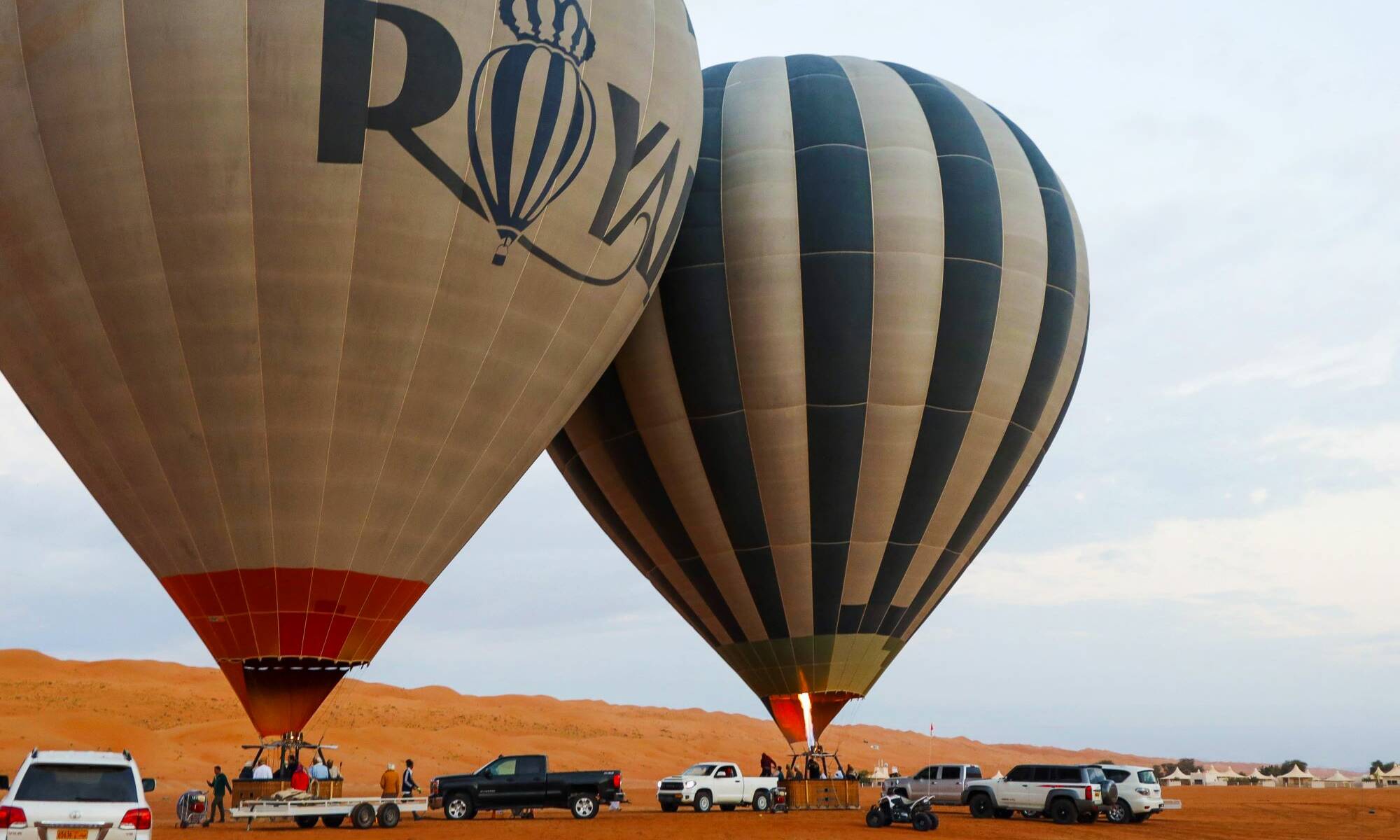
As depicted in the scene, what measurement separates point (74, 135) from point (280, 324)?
3026 millimetres

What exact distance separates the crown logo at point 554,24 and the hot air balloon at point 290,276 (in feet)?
0.11

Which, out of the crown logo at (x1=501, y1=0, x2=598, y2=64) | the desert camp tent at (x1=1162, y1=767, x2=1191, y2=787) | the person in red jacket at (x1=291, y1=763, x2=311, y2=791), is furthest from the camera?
the desert camp tent at (x1=1162, y1=767, x2=1191, y2=787)

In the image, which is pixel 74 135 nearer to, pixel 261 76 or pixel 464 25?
pixel 261 76

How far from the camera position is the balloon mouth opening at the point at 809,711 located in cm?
2295

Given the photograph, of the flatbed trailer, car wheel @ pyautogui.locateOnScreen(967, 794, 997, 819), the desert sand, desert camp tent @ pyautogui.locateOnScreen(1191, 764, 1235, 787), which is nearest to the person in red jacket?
the flatbed trailer

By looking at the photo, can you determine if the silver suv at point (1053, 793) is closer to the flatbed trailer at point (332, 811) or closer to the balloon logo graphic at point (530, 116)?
the flatbed trailer at point (332, 811)

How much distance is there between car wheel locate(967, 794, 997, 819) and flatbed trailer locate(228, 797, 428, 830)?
10.3 m

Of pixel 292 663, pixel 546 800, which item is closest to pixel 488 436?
pixel 292 663

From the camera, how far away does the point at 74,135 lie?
14078 mm

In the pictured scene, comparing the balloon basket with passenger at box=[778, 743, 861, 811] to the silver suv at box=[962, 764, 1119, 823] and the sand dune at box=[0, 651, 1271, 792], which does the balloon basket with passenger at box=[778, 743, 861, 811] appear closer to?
the silver suv at box=[962, 764, 1119, 823]

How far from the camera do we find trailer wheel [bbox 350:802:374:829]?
16.2 meters

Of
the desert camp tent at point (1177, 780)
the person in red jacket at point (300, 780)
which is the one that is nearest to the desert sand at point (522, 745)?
the person in red jacket at point (300, 780)

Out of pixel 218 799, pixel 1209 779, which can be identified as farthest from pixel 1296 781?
pixel 218 799

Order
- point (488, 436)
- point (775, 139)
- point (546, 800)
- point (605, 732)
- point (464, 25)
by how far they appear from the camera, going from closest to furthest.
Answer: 1. point (464, 25)
2. point (488, 436)
3. point (546, 800)
4. point (775, 139)
5. point (605, 732)
